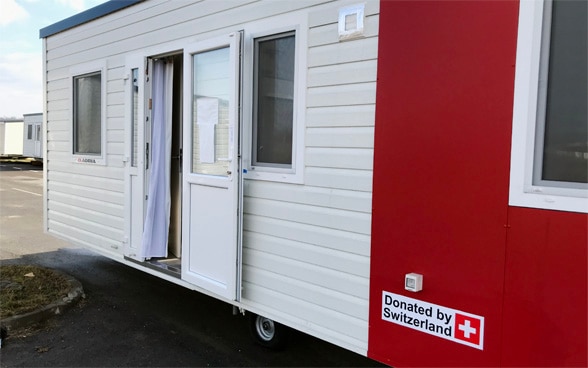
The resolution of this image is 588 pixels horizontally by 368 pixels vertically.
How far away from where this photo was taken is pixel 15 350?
3.84m

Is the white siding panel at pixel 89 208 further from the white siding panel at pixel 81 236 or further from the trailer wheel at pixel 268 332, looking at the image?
the trailer wheel at pixel 268 332

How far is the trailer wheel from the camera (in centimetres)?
377

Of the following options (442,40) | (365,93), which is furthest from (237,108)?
(442,40)

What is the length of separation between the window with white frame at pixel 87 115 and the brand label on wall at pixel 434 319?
3.60m

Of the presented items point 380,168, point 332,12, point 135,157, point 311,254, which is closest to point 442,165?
point 380,168

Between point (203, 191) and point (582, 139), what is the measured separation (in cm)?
250

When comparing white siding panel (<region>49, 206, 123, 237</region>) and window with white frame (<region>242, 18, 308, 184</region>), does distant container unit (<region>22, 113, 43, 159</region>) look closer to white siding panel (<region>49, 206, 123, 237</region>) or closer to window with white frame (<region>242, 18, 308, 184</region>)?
white siding panel (<region>49, 206, 123, 237</region>)

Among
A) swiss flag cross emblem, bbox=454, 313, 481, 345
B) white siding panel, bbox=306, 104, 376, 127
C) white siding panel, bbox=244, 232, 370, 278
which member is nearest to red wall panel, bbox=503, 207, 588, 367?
swiss flag cross emblem, bbox=454, 313, 481, 345

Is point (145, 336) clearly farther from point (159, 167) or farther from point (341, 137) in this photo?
point (341, 137)

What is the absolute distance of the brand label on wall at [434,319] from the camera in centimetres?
228

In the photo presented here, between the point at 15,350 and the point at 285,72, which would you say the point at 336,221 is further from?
the point at 15,350

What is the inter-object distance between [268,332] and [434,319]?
5.78 feet

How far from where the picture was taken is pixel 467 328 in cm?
230

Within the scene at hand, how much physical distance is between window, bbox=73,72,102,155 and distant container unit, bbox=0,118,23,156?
1025 inches
